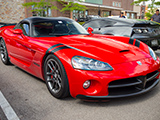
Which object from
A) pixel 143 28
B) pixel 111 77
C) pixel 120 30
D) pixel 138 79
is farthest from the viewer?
Result: pixel 120 30

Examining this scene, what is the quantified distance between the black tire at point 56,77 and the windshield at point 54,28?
2.98 ft

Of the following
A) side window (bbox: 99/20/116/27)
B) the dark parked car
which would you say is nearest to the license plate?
the dark parked car

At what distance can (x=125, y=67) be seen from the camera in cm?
244

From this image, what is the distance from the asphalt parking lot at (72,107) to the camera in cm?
220

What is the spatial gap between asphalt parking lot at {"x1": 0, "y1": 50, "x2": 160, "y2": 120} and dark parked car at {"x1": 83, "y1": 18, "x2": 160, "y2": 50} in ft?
8.77

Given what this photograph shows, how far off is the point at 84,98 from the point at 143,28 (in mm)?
3898

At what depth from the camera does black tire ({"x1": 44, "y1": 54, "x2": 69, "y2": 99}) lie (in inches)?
98.7

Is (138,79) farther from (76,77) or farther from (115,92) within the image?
(76,77)

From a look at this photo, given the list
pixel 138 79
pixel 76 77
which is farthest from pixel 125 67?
pixel 76 77

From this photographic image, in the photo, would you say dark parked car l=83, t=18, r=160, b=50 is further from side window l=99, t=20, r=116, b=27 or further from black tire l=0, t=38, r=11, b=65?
black tire l=0, t=38, r=11, b=65

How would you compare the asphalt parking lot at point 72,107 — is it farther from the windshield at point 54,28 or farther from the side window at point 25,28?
the side window at point 25,28

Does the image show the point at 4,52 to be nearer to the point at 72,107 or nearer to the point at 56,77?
the point at 56,77

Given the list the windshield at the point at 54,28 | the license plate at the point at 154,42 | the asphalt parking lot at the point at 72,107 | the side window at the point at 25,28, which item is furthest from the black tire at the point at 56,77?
the license plate at the point at 154,42

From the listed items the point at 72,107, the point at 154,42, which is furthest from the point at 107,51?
the point at 154,42
